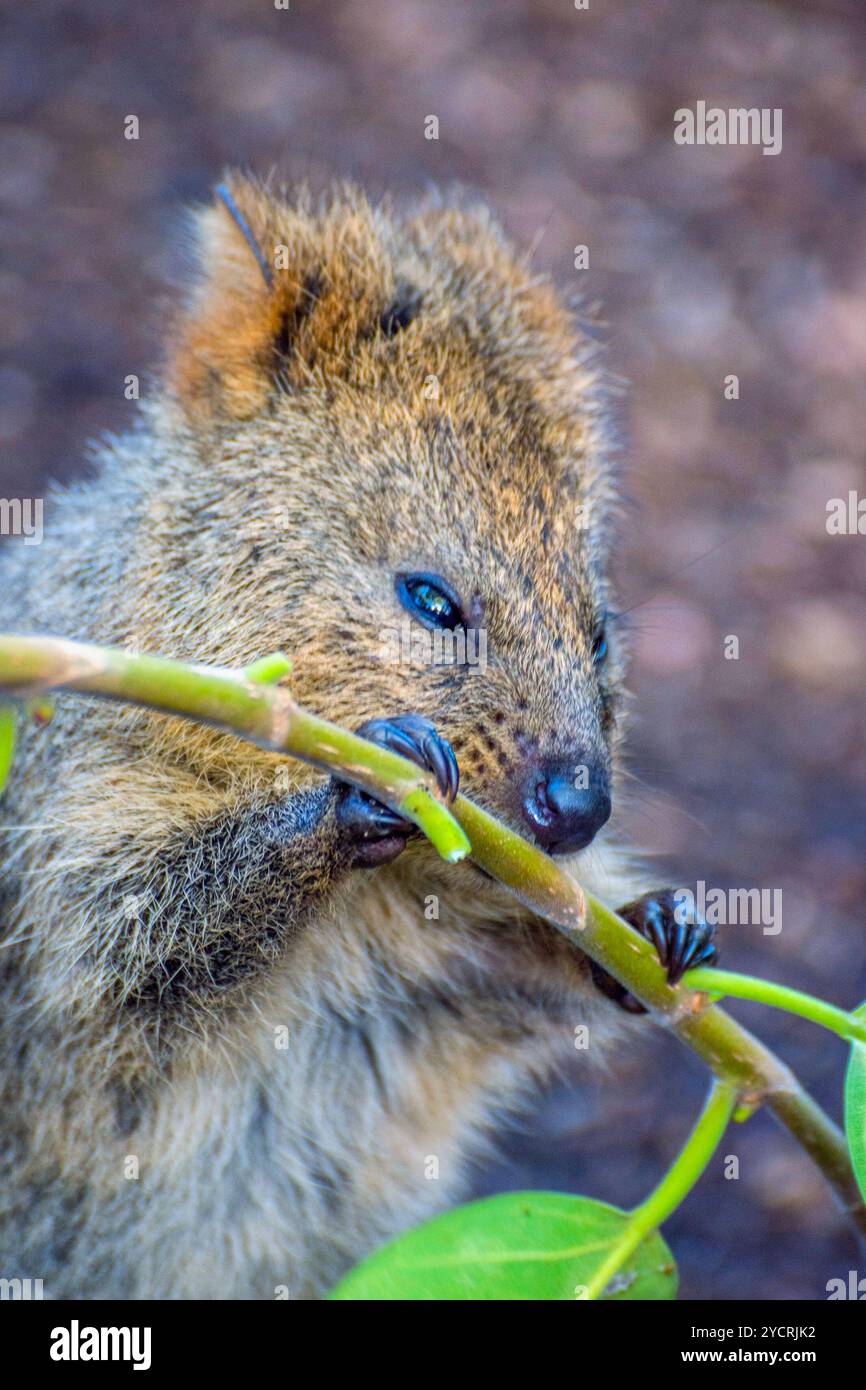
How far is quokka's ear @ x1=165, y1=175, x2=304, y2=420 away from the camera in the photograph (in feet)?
10.6

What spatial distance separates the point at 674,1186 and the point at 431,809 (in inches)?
28.7

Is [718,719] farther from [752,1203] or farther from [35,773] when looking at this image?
[35,773]

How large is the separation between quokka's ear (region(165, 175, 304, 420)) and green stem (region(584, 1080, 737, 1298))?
178cm

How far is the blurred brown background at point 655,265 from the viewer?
227 inches

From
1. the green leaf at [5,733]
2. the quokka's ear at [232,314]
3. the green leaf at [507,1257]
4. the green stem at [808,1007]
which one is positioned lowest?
the green leaf at [507,1257]

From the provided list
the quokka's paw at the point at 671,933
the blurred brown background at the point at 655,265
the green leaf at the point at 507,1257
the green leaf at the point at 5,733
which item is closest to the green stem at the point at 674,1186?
the green leaf at the point at 507,1257

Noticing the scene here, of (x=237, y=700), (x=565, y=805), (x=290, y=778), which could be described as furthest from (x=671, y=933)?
(x=237, y=700)

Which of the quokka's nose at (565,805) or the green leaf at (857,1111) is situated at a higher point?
the quokka's nose at (565,805)

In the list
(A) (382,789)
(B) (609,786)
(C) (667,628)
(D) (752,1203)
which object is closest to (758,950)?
(D) (752,1203)

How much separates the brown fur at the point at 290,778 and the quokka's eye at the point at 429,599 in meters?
0.04

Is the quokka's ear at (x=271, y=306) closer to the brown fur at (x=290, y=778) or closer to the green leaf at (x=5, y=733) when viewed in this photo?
the brown fur at (x=290, y=778)

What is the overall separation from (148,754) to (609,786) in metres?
0.91

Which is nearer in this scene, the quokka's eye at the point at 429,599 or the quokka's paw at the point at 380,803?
the quokka's paw at the point at 380,803

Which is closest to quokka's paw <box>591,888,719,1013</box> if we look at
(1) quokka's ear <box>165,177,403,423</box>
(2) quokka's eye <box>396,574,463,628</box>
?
(2) quokka's eye <box>396,574,463,628</box>
